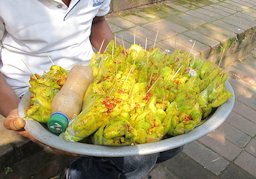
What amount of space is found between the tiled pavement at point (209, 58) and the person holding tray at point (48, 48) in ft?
1.47

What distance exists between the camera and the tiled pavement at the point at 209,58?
2.55m

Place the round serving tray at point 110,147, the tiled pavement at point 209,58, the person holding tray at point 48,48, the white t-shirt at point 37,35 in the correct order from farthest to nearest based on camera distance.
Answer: the tiled pavement at point 209,58
the white t-shirt at point 37,35
the person holding tray at point 48,48
the round serving tray at point 110,147

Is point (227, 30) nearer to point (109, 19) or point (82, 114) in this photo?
point (109, 19)

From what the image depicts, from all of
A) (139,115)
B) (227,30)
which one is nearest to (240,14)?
(227,30)

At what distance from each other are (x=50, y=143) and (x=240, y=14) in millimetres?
5062

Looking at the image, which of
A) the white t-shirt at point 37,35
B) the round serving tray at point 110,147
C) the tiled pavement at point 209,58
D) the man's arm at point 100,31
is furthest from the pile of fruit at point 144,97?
the man's arm at point 100,31

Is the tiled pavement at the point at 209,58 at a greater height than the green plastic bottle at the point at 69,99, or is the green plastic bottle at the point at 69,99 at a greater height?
the green plastic bottle at the point at 69,99

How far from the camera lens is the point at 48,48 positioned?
1.99 metres

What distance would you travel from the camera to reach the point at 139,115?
135 cm

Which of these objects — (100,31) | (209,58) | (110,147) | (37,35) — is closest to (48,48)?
(37,35)

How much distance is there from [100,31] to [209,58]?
2192 millimetres

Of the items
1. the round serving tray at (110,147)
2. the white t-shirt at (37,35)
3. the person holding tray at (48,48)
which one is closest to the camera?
the round serving tray at (110,147)

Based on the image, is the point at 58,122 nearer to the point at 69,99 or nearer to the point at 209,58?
the point at 69,99

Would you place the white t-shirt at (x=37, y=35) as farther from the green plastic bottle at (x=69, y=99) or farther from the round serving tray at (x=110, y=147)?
the round serving tray at (x=110, y=147)
